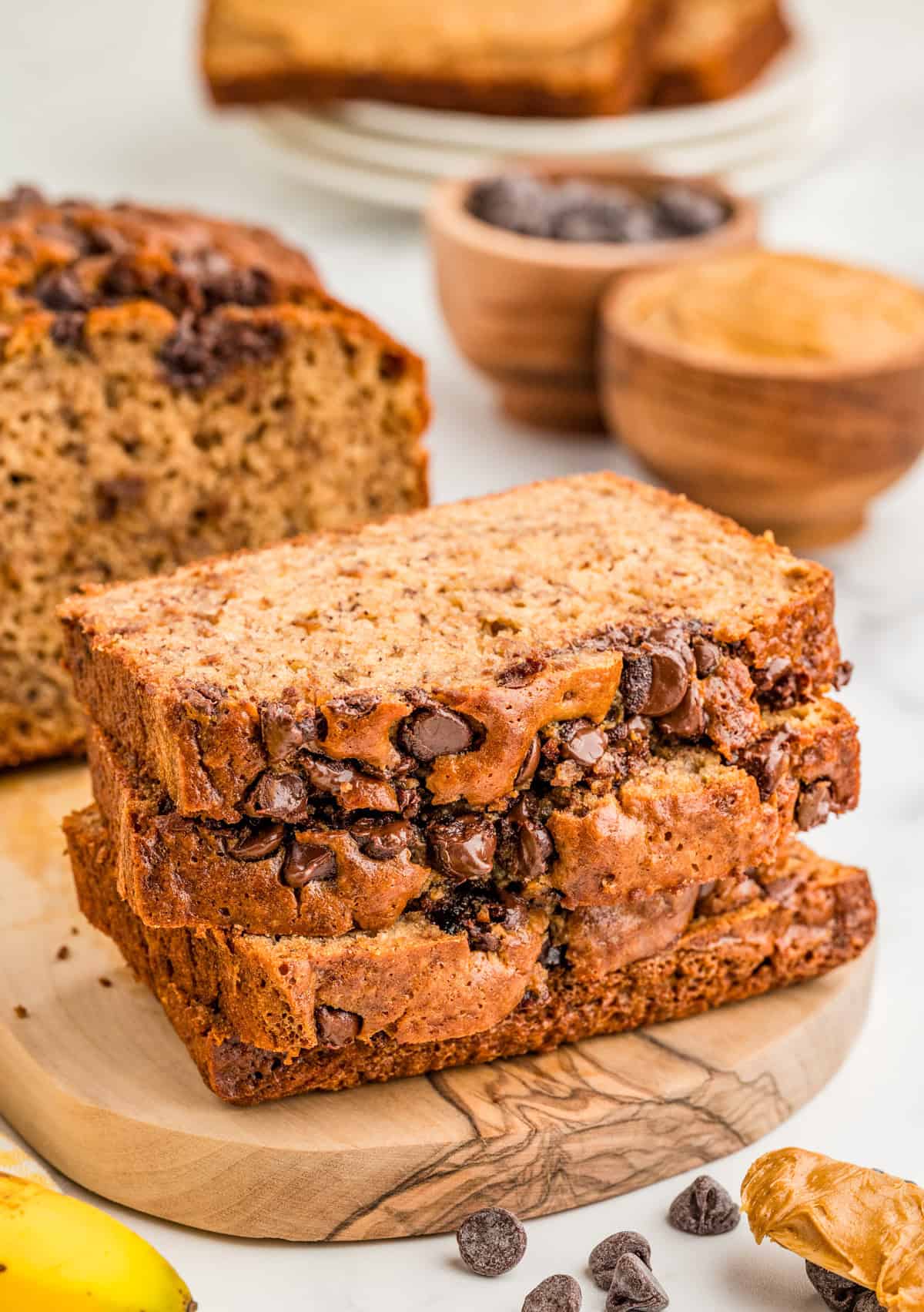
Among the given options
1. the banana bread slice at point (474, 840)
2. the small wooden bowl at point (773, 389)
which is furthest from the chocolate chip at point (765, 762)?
the small wooden bowl at point (773, 389)

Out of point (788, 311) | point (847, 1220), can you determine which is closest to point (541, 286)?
point (788, 311)

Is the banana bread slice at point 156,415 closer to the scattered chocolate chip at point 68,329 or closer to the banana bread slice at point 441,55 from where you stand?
the scattered chocolate chip at point 68,329

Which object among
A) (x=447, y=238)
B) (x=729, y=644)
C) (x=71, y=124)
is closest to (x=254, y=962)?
(x=729, y=644)

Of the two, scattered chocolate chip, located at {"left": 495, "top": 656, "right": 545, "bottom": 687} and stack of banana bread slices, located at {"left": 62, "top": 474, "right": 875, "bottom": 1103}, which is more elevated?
scattered chocolate chip, located at {"left": 495, "top": 656, "right": 545, "bottom": 687}

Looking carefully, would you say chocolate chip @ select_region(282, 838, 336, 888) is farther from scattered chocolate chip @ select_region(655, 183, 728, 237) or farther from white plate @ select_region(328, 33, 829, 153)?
white plate @ select_region(328, 33, 829, 153)

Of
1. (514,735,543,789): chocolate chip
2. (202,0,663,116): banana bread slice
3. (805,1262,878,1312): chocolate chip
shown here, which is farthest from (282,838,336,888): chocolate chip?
(202,0,663,116): banana bread slice

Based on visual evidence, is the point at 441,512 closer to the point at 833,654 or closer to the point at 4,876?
the point at 833,654
